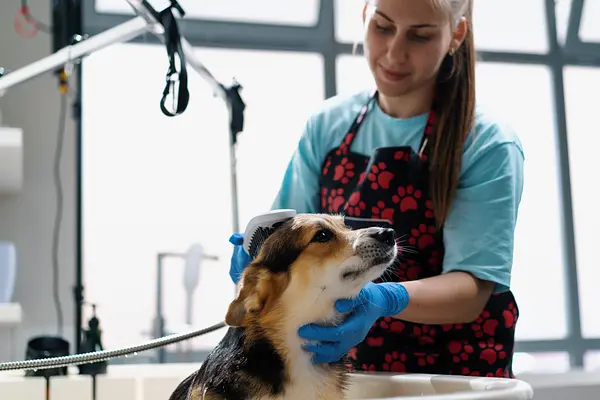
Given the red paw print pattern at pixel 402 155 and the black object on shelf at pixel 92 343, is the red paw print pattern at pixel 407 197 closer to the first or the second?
the red paw print pattern at pixel 402 155

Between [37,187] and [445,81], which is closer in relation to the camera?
[445,81]

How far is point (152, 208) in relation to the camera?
314 cm

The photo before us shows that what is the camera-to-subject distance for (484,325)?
4.96 ft

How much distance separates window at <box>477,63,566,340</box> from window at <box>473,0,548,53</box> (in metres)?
0.14

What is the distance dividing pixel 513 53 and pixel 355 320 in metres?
2.93

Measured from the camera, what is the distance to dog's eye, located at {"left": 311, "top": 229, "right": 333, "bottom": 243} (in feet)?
4.14

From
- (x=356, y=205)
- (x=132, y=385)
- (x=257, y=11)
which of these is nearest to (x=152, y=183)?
(x=257, y=11)

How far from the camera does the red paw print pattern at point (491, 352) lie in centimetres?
150

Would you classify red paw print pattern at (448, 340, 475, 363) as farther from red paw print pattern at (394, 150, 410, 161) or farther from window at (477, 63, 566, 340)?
window at (477, 63, 566, 340)

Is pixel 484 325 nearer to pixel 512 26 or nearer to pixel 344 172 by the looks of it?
pixel 344 172

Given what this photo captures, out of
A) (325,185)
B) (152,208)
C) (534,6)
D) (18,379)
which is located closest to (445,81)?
(325,185)

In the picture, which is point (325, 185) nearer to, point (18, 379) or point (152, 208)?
point (18, 379)

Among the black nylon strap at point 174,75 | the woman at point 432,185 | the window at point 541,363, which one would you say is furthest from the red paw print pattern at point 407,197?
the window at point 541,363

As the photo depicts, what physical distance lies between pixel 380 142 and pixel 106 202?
179cm
